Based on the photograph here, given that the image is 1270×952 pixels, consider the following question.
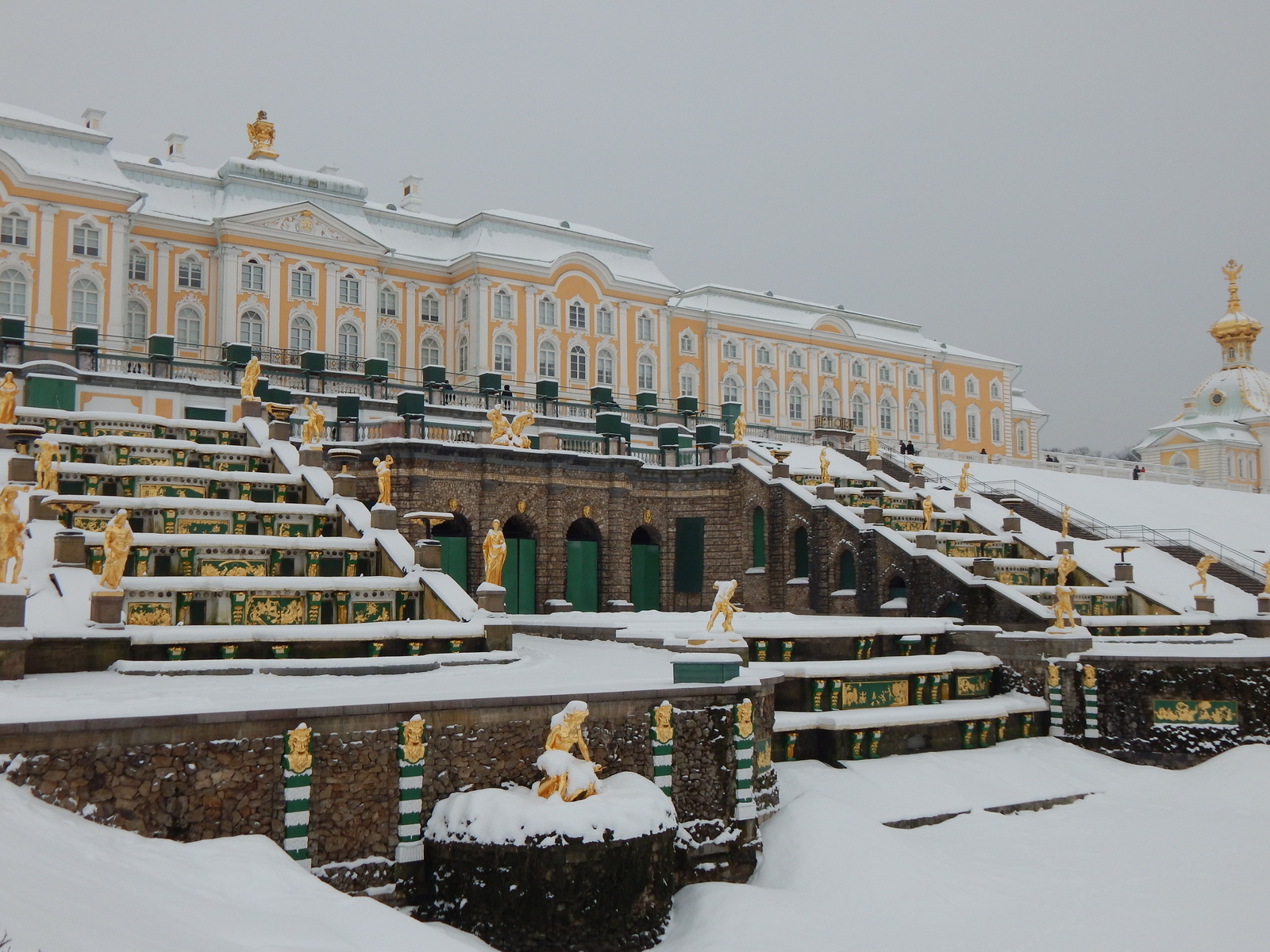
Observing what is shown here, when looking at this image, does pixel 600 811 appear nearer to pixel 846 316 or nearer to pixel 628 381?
pixel 628 381

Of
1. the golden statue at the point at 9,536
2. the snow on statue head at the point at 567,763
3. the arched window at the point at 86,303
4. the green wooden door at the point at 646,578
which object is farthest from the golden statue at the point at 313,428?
the arched window at the point at 86,303

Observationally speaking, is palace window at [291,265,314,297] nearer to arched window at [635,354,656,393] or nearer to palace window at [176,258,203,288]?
palace window at [176,258,203,288]

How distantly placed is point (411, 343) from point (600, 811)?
40862mm

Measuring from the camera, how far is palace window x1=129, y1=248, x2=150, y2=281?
45.6 metres

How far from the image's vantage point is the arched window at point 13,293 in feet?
136

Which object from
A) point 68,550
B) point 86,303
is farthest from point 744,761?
point 86,303

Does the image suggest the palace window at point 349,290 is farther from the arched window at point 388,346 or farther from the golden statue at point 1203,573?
the golden statue at point 1203,573

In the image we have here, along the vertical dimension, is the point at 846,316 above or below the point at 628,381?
above

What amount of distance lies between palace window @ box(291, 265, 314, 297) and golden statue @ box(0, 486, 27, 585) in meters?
33.4

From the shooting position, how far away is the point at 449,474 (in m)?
30.9

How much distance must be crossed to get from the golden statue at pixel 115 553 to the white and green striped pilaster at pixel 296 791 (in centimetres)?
543

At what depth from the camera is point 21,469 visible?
2250cm

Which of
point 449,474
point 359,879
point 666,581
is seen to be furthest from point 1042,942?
point 666,581

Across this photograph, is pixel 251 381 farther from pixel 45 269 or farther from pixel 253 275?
pixel 253 275
